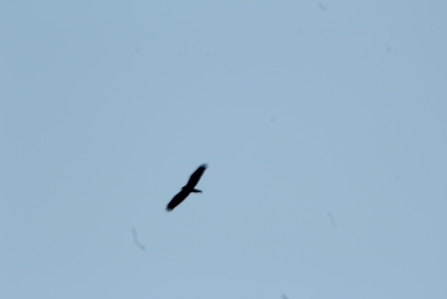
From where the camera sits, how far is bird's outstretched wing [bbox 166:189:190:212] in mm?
57638

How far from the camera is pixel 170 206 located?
5775cm

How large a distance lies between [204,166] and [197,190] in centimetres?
91

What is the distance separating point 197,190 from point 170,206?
1.07 meters

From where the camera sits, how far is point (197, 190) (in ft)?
189

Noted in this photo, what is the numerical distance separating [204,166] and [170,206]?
6.05 feet

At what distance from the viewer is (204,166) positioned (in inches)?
2250

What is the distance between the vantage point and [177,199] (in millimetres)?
57812

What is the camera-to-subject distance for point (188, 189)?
189ft

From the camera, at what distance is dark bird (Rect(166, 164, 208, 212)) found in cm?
5712

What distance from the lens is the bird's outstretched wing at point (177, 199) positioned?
57638mm

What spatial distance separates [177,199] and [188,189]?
23.3 inches

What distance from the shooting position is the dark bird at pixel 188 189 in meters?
57.1
